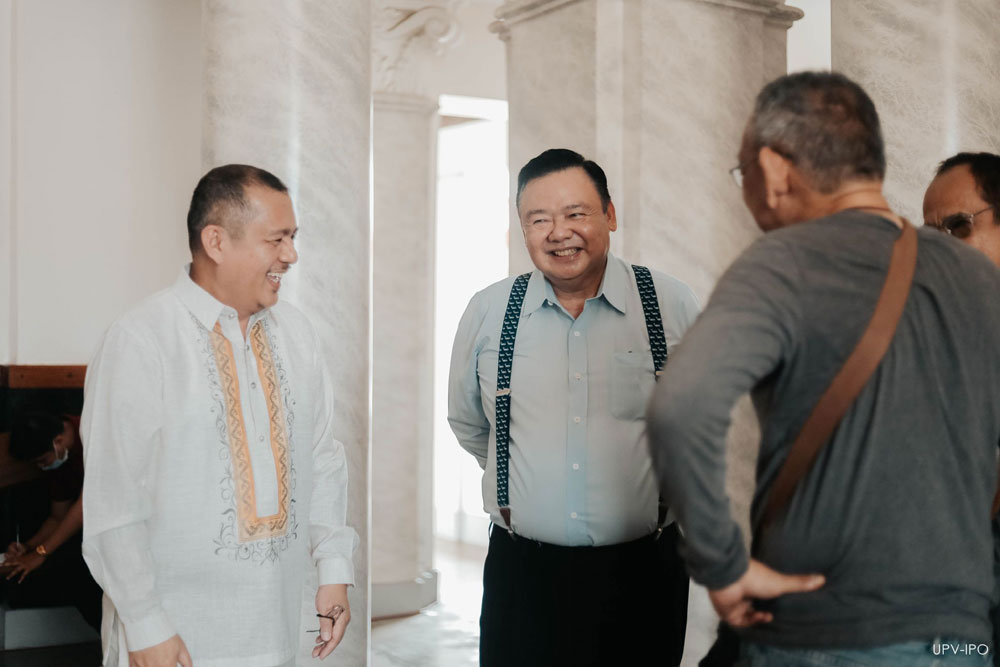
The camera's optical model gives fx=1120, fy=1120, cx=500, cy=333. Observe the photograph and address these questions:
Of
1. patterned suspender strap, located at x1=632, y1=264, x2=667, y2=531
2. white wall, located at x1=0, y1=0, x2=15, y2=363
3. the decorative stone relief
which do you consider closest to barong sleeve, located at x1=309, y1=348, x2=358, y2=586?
patterned suspender strap, located at x1=632, y1=264, x2=667, y2=531

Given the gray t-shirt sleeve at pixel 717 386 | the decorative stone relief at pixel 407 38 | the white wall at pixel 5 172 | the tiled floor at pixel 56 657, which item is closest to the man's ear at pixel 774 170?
the gray t-shirt sleeve at pixel 717 386

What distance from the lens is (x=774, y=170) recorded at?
1896 millimetres

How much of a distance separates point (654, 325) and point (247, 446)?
1.25 meters

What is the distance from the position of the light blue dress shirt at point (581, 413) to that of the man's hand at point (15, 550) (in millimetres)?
4084

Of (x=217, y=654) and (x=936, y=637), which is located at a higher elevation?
(x=936, y=637)

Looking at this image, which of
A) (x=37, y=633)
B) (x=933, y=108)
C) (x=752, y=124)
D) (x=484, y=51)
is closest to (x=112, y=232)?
(x=37, y=633)

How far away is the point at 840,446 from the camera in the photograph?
1784mm

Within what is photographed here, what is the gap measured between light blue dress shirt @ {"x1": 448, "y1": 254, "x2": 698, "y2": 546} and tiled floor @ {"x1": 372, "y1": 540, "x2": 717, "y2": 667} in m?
1.79

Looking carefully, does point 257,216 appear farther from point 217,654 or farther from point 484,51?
point 484,51

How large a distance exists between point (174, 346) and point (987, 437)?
163 centimetres

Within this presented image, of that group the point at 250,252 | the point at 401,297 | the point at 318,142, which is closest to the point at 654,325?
the point at 250,252

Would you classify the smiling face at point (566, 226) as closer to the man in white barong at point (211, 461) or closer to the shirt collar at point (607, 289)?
the shirt collar at point (607, 289)

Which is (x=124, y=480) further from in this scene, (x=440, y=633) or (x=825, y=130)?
(x=440, y=633)

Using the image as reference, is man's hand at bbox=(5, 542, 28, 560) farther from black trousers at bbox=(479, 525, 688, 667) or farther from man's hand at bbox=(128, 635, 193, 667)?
man's hand at bbox=(128, 635, 193, 667)
